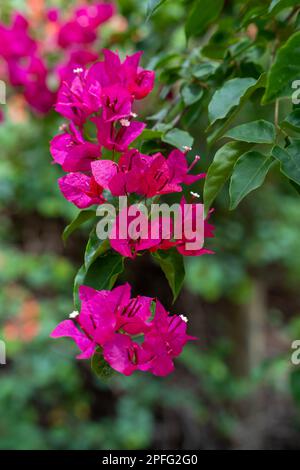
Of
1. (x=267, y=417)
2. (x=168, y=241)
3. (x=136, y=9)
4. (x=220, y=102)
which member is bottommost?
(x=267, y=417)

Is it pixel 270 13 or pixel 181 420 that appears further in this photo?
pixel 181 420

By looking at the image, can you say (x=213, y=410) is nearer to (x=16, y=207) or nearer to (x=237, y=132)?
(x=16, y=207)

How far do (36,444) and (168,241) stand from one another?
1.37 meters

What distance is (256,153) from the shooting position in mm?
479

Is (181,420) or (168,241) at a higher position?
(168,241)

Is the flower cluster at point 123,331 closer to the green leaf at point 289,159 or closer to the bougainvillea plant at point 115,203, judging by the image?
the bougainvillea plant at point 115,203

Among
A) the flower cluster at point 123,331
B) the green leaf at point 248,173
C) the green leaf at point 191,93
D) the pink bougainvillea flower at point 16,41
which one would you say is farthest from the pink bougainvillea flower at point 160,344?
the pink bougainvillea flower at point 16,41

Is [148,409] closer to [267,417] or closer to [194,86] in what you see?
[267,417]

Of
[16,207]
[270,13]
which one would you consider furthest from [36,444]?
[270,13]

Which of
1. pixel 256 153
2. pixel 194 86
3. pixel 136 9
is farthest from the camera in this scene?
pixel 136 9

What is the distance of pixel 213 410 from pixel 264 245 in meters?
0.59

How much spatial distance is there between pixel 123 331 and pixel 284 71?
23 cm

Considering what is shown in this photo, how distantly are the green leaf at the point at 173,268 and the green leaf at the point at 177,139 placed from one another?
92 mm

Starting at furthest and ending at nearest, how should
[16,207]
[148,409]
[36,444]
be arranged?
1. [16,207]
2. [148,409]
3. [36,444]
